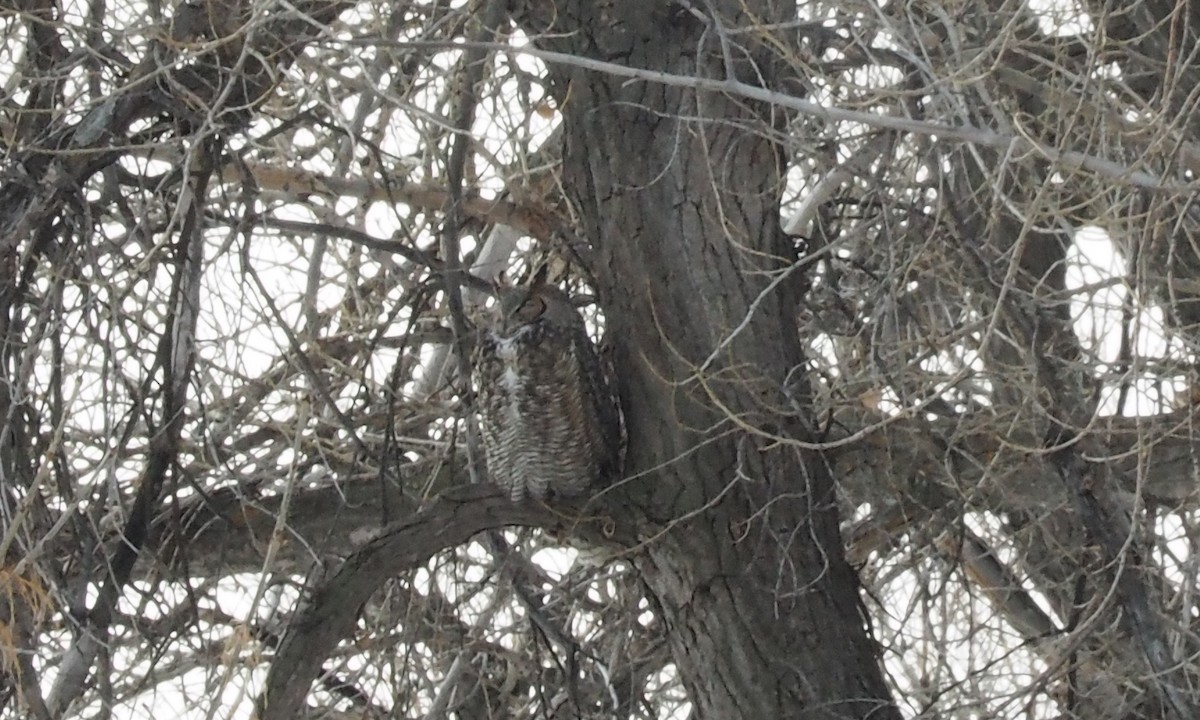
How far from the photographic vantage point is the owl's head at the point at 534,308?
2.68m

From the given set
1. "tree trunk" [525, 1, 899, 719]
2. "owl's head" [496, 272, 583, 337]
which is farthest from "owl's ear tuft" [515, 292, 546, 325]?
"tree trunk" [525, 1, 899, 719]

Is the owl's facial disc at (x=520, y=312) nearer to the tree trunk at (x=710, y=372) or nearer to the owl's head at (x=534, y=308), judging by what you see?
the owl's head at (x=534, y=308)

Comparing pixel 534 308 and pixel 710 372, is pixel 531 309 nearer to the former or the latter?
pixel 534 308

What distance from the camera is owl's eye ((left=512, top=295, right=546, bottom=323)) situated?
2683mm

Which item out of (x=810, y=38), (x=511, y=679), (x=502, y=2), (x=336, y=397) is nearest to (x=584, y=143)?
(x=502, y=2)

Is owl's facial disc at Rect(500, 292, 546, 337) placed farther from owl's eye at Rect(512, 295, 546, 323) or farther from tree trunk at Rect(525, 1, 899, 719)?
tree trunk at Rect(525, 1, 899, 719)

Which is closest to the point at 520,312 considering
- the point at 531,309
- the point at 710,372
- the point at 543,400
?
the point at 531,309

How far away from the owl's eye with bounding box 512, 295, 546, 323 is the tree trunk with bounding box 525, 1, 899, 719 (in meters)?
0.13

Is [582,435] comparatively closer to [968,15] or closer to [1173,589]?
[968,15]

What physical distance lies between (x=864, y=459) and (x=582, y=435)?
68 cm

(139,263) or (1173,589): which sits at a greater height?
(139,263)

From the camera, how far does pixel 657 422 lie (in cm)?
266

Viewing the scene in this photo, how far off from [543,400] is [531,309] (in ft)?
0.61

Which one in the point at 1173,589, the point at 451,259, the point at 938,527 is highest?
the point at 451,259
